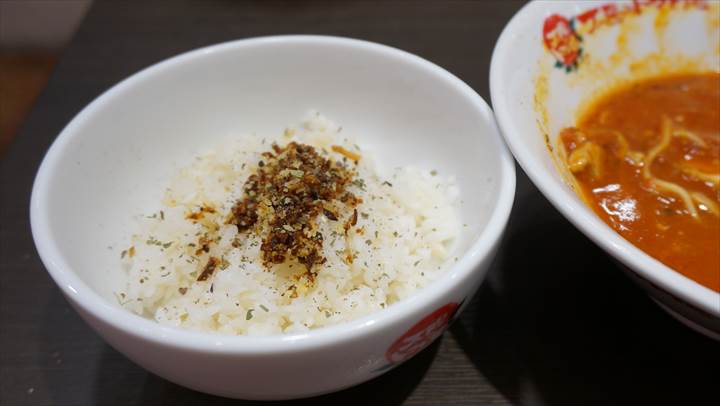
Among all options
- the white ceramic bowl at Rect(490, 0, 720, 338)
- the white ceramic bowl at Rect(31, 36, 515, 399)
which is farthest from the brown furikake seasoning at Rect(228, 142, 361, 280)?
the white ceramic bowl at Rect(490, 0, 720, 338)

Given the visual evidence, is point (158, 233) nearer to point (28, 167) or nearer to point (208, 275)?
point (208, 275)

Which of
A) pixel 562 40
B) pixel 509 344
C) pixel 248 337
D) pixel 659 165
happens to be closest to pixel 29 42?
pixel 562 40

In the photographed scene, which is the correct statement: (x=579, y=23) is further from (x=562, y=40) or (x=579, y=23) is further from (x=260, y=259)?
(x=260, y=259)

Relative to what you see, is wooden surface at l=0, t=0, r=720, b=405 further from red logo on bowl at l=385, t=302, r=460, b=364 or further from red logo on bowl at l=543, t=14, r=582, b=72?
red logo on bowl at l=543, t=14, r=582, b=72

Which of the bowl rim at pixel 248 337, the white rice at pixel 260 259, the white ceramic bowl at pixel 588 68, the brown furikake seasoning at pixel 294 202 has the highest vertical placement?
the white ceramic bowl at pixel 588 68

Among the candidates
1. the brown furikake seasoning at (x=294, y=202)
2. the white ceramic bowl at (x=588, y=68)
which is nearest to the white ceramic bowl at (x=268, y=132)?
the white ceramic bowl at (x=588, y=68)

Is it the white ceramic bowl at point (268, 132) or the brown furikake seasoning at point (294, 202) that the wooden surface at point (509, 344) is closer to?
the white ceramic bowl at point (268, 132)

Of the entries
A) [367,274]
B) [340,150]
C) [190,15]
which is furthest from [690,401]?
[190,15]
